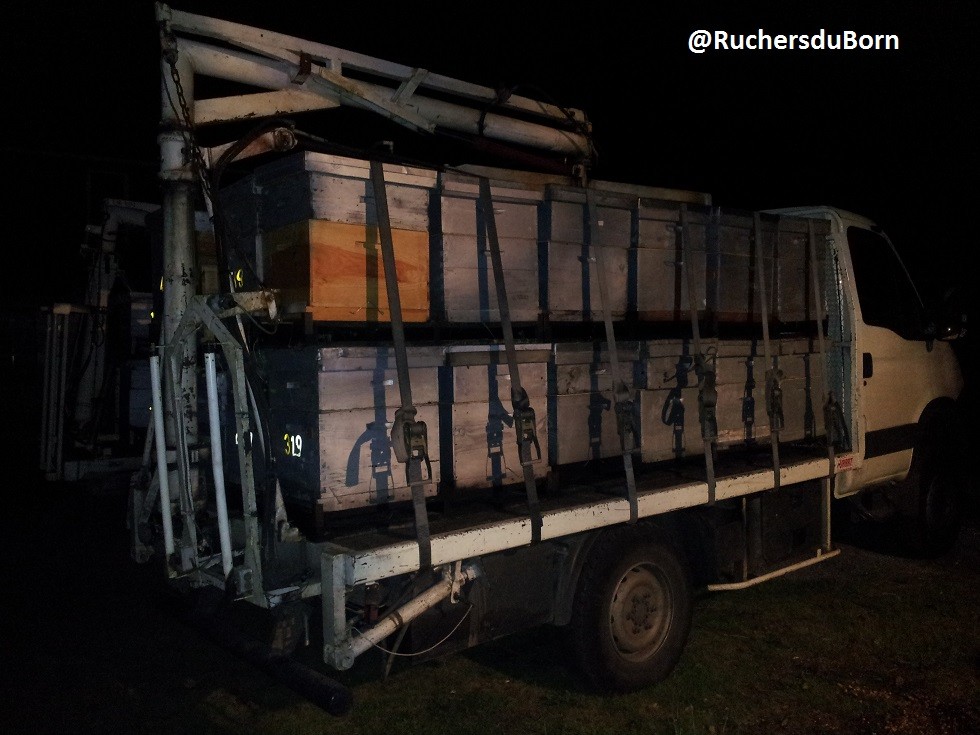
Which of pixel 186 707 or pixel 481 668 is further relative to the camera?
pixel 481 668

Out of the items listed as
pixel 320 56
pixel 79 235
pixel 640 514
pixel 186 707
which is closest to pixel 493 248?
pixel 640 514

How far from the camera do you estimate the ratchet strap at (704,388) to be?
4660mm

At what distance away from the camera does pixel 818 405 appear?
5910mm

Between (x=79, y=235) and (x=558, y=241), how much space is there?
19.3m

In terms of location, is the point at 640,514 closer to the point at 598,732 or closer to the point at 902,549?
the point at 598,732

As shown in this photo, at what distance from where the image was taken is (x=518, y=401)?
12.5 ft

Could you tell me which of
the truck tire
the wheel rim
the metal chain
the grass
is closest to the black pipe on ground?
the grass

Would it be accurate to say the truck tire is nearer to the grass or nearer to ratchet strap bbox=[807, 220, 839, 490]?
the grass

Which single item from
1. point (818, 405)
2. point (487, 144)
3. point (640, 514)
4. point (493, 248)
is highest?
point (487, 144)

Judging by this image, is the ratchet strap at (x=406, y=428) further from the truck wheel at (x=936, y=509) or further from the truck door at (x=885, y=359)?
the truck wheel at (x=936, y=509)

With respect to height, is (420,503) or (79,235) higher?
(79,235)

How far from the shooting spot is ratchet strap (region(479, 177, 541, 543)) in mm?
3748

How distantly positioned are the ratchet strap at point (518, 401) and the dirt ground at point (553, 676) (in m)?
1.27

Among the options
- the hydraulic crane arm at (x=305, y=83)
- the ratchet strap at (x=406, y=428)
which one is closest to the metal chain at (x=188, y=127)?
the hydraulic crane arm at (x=305, y=83)
